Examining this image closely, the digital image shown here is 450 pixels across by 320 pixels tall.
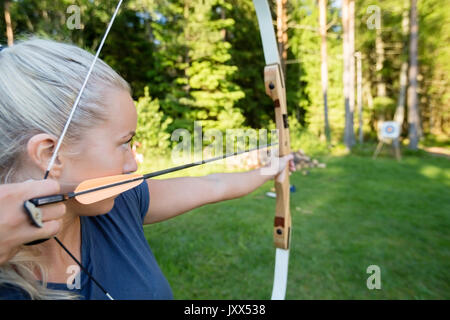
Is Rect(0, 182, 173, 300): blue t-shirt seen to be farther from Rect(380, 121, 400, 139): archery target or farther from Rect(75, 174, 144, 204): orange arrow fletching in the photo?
Rect(380, 121, 400, 139): archery target

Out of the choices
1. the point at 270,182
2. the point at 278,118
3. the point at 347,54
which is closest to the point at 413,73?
the point at 347,54

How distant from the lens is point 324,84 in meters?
9.74

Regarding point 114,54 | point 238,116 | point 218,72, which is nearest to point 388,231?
point 238,116

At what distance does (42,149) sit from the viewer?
1.45 ft

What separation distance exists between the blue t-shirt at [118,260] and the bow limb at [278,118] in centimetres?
71

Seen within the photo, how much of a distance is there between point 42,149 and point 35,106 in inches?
3.1

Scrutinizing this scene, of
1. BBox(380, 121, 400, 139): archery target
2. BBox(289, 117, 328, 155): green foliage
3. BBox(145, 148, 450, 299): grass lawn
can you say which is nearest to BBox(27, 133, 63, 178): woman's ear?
BBox(145, 148, 450, 299): grass lawn

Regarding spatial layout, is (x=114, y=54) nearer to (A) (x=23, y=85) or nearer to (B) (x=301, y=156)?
(B) (x=301, y=156)

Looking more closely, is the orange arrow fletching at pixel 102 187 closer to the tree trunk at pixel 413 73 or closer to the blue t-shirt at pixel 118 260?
the blue t-shirt at pixel 118 260

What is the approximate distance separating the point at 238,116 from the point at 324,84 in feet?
12.0

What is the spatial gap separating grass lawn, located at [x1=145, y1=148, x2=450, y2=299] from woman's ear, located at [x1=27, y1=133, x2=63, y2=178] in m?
1.56

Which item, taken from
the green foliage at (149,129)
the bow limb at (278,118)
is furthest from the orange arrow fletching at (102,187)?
the green foliage at (149,129)

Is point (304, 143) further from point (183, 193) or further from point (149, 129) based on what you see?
point (183, 193)

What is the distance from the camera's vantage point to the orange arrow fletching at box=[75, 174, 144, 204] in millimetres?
430
